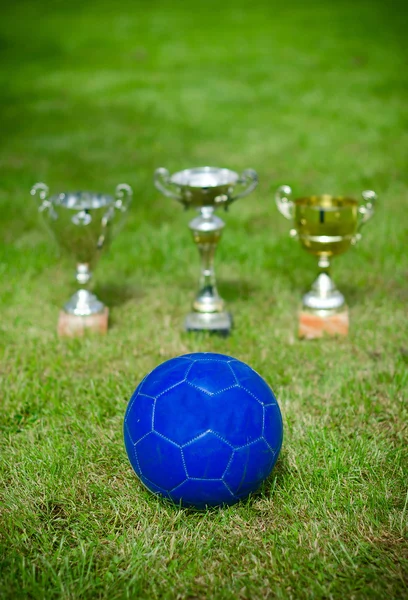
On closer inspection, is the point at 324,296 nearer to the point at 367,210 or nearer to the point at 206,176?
the point at 367,210

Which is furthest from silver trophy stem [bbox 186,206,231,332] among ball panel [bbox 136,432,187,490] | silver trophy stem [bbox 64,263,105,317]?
ball panel [bbox 136,432,187,490]

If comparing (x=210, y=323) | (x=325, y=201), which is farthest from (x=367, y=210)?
(x=210, y=323)

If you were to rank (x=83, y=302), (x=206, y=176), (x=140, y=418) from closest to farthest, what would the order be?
(x=140, y=418) < (x=83, y=302) < (x=206, y=176)

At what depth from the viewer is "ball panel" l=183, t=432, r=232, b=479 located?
2.25 metres

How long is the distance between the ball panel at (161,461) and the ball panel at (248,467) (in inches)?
6.2

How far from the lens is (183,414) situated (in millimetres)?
2291

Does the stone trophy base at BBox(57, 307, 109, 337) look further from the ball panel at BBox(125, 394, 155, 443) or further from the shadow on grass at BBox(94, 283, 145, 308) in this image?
the ball panel at BBox(125, 394, 155, 443)

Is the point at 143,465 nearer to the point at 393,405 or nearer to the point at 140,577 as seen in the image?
the point at 140,577

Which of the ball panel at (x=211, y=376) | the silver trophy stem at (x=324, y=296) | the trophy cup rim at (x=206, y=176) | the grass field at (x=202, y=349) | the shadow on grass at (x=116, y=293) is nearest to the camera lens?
the grass field at (x=202, y=349)

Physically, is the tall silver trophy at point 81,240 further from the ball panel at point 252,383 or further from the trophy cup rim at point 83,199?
the ball panel at point 252,383

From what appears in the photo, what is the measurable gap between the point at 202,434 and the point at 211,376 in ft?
0.69

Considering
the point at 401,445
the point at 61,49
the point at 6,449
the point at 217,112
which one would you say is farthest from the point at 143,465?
the point at 61,49

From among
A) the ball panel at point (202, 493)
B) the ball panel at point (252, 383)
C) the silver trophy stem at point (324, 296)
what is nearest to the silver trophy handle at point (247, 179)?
the silver trophy stem at point (324, 296)

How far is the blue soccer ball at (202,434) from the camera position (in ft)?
7.43
